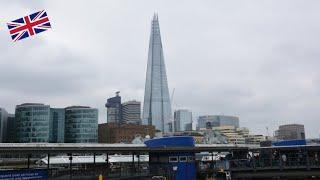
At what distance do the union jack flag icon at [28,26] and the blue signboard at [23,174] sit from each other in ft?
39.3

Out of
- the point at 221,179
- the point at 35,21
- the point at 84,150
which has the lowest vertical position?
the point at 221,179

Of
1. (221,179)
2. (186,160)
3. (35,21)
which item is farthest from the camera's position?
(221,179)

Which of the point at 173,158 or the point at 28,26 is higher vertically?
the point at 28,26

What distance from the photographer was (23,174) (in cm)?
3906

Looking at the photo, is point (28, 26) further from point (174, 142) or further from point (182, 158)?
point (182, 158)

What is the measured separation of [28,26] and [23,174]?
13.6m

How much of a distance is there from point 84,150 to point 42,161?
53.3 m

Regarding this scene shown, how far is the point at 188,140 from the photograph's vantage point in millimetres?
62469

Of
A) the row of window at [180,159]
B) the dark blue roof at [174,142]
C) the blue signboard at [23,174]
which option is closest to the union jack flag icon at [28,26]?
the blue signboard at [23,174]

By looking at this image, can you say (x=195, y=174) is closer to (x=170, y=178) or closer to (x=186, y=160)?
(x=186, y=160)

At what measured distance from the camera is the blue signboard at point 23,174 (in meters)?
37.8

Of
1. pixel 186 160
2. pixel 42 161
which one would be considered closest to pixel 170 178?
pixel 186 160

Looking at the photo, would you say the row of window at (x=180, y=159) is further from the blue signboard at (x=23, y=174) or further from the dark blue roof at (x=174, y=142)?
the blue signboard at (x=23, y=174)

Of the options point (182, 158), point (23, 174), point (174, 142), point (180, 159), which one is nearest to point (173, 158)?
point (180, 159)
